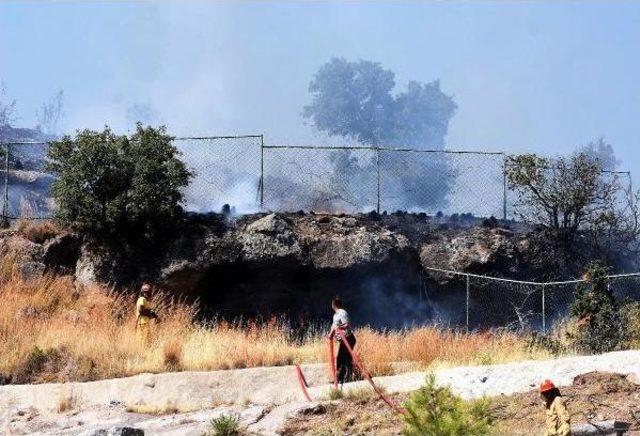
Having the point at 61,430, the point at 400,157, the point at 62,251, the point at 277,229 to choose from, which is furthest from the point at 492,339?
the point at 400,157

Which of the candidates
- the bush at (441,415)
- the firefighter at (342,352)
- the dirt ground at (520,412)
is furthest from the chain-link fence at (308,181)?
the bush at (441,415)

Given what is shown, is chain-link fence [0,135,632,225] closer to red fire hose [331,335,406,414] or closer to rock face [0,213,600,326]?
rock face [0,213,600,326]

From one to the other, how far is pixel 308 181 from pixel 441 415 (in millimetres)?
19424

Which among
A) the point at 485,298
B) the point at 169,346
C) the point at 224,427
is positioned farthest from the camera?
the point at 485,298

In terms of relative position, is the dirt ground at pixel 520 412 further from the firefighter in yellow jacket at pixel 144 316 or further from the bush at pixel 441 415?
the firefighter in yellow jacket at pixel 144 316

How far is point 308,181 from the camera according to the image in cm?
2825

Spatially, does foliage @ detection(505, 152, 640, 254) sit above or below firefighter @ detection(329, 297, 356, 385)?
above

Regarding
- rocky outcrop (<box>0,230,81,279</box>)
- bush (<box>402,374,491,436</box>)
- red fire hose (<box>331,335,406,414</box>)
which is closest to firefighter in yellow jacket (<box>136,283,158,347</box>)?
red fire hose (<box>331,335,406,414</box>)

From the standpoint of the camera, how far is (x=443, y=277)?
2384cm

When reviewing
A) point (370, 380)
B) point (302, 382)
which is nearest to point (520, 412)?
point (370, 380)

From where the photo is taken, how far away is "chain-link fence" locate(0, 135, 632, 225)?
24.8 meters

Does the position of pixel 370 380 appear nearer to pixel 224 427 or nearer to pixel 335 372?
pixel 335 372

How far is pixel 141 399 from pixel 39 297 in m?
6.12

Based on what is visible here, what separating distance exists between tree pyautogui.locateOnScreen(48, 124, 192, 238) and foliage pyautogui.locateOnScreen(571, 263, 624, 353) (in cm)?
927
